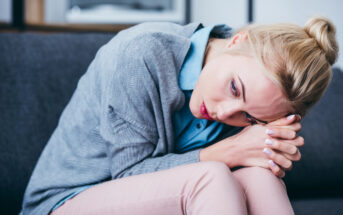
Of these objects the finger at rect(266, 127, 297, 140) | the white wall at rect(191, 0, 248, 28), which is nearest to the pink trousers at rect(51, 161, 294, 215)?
the finger at rect(266, 127, 297, 140)

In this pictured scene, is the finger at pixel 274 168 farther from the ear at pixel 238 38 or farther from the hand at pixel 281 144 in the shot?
the ear at pixel 238 38

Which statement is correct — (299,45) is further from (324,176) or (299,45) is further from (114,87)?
(324,176)

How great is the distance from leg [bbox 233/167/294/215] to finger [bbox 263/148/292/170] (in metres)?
0.03

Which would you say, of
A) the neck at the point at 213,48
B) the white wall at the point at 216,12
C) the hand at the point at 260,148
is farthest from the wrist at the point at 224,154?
the white wall at the point at 216,12

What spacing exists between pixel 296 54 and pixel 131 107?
1.26ft

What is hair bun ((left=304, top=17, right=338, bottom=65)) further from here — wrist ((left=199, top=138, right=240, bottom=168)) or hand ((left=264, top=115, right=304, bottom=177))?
wrist ((left=199, top=138, right=240, bottom=168))

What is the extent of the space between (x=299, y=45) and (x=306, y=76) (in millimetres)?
68

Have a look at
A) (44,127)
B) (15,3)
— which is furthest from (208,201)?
(15,3)

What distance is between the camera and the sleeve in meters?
0.84

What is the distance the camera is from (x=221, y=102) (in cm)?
83

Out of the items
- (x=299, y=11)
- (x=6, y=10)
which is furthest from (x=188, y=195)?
(x=299, y=11)

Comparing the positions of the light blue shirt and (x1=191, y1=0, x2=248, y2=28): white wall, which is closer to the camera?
the light blue shirt

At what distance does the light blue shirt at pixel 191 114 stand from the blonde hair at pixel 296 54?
0.36ft

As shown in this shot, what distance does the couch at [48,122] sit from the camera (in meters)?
1.08
